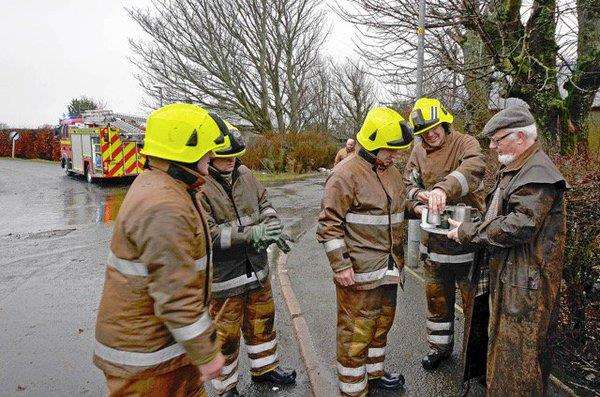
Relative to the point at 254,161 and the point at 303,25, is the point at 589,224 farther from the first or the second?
the point at 303,25

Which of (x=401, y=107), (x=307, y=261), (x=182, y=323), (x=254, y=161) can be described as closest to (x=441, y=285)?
(x=182, y=323)

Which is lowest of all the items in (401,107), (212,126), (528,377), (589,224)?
(528,377)

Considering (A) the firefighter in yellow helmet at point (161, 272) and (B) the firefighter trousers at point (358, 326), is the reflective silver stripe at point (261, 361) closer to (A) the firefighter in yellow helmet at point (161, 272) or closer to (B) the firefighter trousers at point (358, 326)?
(B) the firefighter trousers at point (358, 326)

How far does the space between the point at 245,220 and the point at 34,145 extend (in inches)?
1278

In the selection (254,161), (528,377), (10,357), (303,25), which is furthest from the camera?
(303,25)

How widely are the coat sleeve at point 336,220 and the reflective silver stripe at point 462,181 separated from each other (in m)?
0.95

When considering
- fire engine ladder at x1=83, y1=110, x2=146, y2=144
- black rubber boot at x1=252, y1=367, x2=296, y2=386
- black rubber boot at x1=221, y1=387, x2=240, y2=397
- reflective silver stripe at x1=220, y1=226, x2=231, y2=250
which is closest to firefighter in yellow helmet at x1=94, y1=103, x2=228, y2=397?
reflective silver stripe at x1=220, y1=226, x2=231, y2=250

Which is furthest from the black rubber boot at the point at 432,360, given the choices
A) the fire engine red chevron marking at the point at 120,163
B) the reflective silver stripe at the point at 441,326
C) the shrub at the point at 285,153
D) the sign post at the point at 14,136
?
the sign post at the point at 14,136

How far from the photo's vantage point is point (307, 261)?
6.88 metres

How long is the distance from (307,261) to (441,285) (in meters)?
3.33

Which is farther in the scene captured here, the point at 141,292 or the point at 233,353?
the point at 233,353

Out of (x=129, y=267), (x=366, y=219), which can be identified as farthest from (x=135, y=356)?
(x=366, y=219)

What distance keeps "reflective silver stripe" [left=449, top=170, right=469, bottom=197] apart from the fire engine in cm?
1297

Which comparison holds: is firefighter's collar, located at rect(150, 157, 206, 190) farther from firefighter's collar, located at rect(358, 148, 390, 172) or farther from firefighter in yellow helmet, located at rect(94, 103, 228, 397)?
firefighter's collar, located at rect(358, 148, 390, 172)
